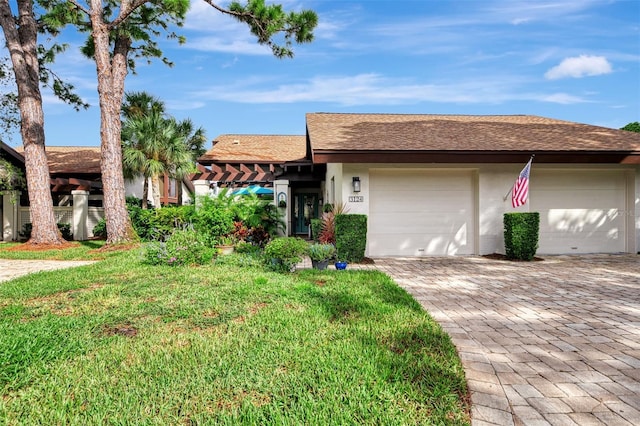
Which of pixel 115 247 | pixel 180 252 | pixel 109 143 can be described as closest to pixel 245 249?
pixel 180 252

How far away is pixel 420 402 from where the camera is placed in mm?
2287

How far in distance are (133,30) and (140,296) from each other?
11615 millimetres

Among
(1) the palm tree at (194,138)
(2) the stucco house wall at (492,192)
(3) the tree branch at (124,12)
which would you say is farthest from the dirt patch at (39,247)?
(2) the stucco house wall at (492,192)

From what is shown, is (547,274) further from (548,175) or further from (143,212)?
(143,212)

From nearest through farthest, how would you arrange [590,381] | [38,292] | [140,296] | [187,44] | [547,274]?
[590,381]
[140,296]
[38,292]
[547,274]
[187,44]

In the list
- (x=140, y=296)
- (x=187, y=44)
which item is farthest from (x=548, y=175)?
(x=187, y=44)

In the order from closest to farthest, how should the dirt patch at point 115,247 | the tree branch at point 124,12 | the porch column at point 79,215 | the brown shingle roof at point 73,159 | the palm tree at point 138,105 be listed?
the dirt patch at point 115,247 < the tree branch at point 124,12 < the porch column at point 79,215 < the palm tree at point 138,105 < the brown shingle roof at point 73,159

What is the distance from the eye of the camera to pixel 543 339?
3.54 meters

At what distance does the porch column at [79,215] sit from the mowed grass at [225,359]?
12.6m

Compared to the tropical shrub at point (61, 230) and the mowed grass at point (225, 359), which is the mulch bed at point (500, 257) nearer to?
the mowed grass at point (225, 359)

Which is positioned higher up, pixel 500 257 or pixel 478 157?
pixel 478 157

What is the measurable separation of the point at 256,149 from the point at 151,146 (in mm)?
6783

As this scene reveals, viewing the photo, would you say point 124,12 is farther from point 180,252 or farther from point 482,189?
point 482,189

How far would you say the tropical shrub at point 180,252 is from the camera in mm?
7230
